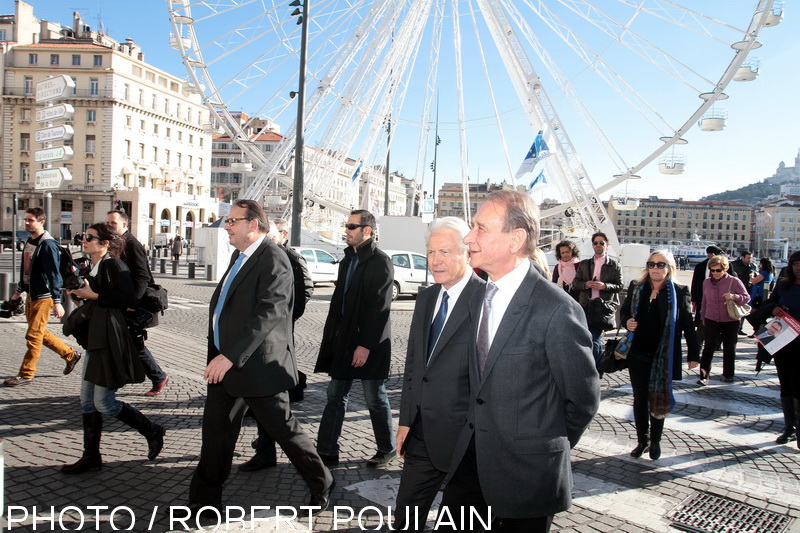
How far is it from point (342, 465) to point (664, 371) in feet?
9.02

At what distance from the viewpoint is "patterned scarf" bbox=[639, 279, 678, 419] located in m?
4.93

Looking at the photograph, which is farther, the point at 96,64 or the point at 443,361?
the point at 96,64

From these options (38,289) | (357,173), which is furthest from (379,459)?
(357,173)

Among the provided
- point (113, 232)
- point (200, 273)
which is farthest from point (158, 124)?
point (113, 232)

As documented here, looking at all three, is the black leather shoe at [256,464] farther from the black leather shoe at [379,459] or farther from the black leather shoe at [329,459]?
the black leather shoe at [379,459]

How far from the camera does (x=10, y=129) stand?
5731cm

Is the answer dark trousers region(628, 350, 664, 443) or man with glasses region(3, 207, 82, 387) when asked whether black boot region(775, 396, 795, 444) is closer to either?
dark trousers region(628, 350, 664, 443)

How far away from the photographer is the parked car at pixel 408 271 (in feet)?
58.7

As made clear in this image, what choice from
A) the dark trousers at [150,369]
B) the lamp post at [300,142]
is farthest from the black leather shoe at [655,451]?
the lamp post at [300,142]

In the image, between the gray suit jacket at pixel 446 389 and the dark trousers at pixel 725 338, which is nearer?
the gray suit jacket at pixel 446 389

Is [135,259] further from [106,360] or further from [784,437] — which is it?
[784,437]

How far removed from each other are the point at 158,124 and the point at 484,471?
237 ft

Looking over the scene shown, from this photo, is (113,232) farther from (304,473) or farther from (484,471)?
(484,471)

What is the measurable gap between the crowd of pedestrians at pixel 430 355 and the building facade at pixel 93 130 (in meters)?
54.2
